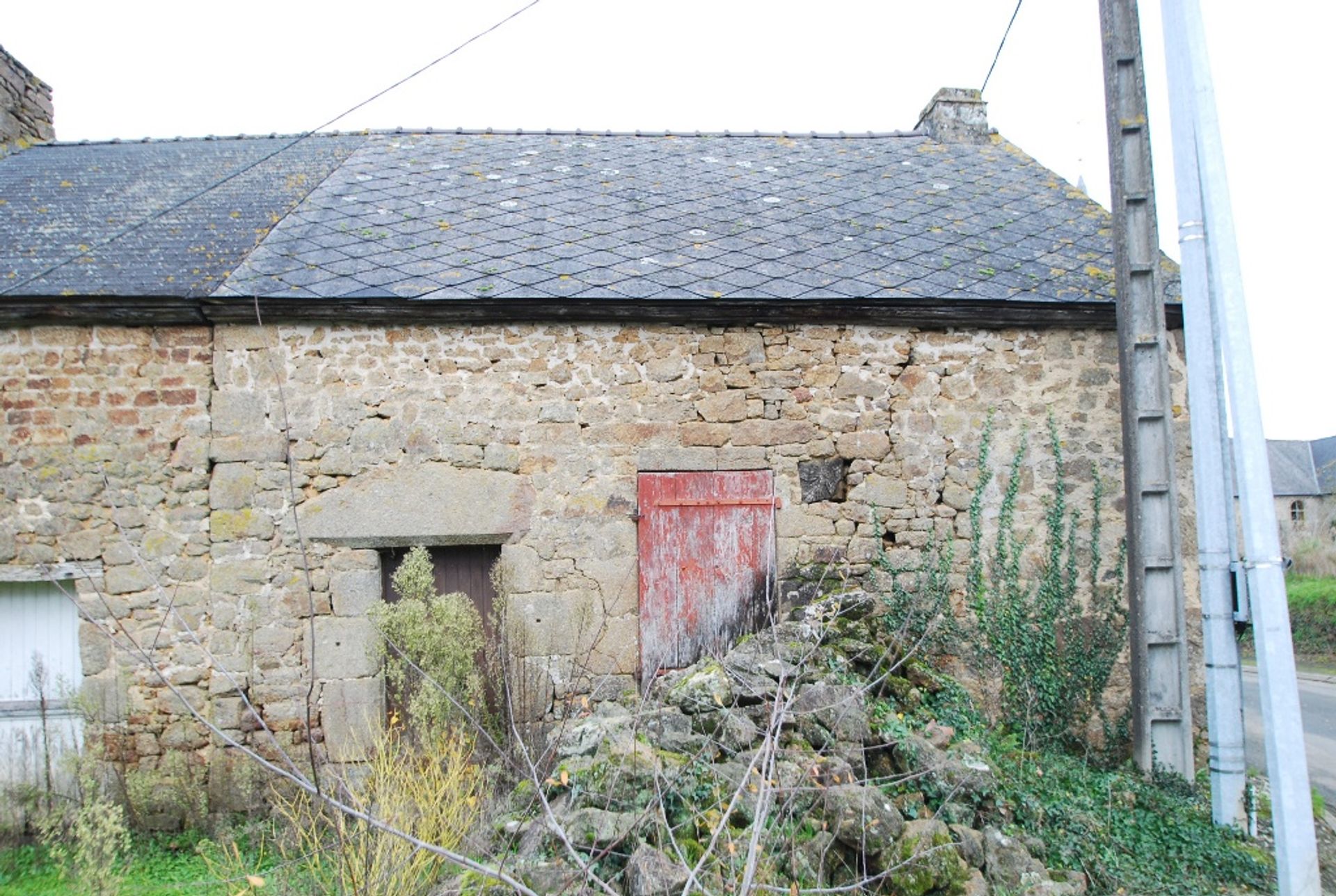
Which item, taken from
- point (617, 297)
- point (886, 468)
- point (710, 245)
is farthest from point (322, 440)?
point (886, 468)

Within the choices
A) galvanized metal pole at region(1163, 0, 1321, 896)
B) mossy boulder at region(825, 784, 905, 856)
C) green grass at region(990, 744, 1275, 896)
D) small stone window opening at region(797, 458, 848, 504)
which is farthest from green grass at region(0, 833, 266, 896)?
galvanized metal pole at region(1163, 0, 1321, 896)

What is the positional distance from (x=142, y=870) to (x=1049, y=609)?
19.3ft

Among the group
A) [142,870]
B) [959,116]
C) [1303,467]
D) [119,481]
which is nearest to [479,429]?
[119,481]

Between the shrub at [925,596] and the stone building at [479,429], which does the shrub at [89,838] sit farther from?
the shrub at [925,596]

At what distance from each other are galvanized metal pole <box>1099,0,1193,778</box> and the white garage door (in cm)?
678

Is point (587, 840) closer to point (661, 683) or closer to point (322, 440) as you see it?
point (661, 683)

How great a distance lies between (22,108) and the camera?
28.6 ft

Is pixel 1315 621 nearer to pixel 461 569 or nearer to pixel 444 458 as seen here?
pixel 461 569

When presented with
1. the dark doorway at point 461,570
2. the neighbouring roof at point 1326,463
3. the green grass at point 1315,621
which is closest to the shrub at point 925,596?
the dark doorway at point 461,570

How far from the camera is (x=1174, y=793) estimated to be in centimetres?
505

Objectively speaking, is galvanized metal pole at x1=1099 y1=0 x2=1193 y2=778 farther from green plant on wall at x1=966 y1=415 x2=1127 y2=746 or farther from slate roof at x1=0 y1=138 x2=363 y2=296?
slate roof at x1=0 y1=138 x2=363 y2=296

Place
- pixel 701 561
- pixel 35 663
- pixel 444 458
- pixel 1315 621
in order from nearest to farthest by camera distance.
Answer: pixel 35 663
pixel 444 458
pixel 701 561
pixel 1315 621

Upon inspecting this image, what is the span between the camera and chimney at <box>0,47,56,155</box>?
8422mm

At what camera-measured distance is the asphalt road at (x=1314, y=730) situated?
6.59 m
